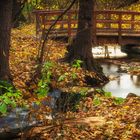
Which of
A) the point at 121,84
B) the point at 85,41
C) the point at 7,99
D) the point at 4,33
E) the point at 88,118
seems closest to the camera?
the point at 7,99

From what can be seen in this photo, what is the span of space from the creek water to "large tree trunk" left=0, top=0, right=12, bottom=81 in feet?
16.5

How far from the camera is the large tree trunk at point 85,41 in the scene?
679 inches

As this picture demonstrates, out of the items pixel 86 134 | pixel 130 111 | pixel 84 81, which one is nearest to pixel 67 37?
pixel 84 81

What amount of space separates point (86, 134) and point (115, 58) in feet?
52.4

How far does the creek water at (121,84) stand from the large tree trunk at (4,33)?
5042 mm

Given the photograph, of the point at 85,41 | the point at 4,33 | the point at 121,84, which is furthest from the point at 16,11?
the point at 4,33

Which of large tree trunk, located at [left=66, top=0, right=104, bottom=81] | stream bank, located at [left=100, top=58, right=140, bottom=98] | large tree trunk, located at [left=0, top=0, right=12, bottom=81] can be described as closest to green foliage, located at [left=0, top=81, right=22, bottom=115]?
large tree trunk, located at [left=0, top=0, right=12, bottom=81]

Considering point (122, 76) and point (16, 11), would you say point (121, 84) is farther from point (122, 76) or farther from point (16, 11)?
point (16, 11)

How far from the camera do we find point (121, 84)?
17047 millimetres

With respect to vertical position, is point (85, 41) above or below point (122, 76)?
above

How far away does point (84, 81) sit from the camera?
16.2 meters

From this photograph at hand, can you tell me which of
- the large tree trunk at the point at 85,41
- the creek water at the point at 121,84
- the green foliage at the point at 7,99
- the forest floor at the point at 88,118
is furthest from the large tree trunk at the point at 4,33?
the large tree trunk at the point at 85,41

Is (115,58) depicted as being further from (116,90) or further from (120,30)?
(116,90)

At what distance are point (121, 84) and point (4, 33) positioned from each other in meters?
7.14
